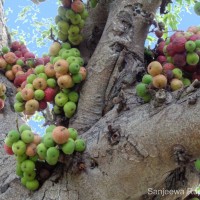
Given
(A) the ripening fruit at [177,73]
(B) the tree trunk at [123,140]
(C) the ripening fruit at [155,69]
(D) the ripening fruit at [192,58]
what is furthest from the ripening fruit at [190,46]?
(B) the tree trunk at [123,140]

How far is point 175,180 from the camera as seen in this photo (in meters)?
2.52

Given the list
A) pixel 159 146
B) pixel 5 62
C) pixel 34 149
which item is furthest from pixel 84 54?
pixel 159 146

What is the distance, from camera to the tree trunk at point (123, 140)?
2.10 meters

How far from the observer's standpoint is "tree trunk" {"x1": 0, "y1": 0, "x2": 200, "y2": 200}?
6.89ft

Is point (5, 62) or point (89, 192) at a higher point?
point (5, 62)

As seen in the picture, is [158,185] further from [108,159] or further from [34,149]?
[34,149]

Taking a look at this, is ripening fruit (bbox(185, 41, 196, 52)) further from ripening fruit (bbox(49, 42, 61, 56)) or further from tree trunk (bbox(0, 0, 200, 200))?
ripening fruit (bbox(49, 42, 61, 56))

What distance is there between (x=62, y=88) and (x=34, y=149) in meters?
0.61

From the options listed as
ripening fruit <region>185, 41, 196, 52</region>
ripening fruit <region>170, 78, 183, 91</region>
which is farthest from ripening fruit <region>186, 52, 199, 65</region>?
ripening fruit <region>170, 78, 183, 91</region>

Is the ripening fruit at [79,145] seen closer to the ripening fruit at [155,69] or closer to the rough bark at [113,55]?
the rough bark at [113,55]

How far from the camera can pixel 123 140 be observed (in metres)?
2.29

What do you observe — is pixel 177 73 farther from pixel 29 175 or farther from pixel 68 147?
pixel 29 175

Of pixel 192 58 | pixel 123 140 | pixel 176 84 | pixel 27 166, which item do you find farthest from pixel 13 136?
pixel 192 58

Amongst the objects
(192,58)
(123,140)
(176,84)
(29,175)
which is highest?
(192,58)
